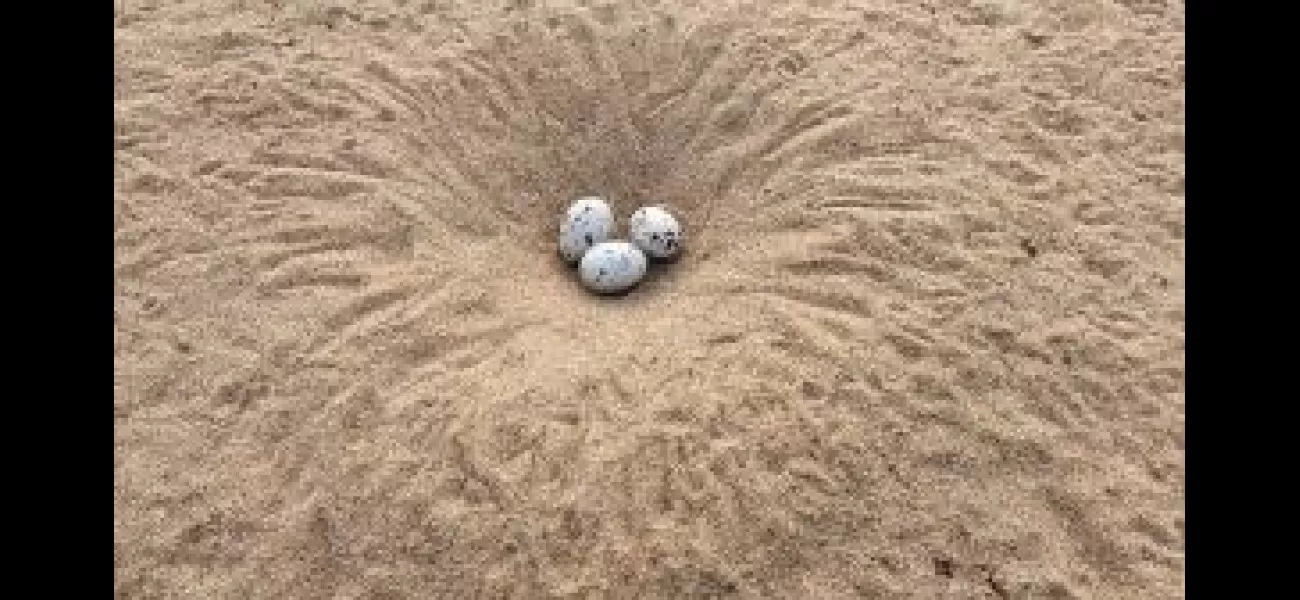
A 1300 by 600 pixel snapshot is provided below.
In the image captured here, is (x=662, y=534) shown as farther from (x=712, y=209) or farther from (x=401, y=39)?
(x=401, y=39)

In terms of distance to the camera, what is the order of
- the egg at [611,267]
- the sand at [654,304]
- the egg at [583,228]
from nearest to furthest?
the sand at [654,304] → the egg at [611,267] → the egg at [583,228]

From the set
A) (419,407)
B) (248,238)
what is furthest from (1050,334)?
(248,238)

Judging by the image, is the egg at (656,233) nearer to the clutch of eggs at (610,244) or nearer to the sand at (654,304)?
the clutch of eggs at (610,244)

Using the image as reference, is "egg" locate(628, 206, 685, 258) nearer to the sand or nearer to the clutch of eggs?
the clutch of eggs

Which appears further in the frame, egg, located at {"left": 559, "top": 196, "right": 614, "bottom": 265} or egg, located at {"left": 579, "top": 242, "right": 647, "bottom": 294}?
egg, located at {"left": 559, "top": 196, "right": 614, "bottom": 265}

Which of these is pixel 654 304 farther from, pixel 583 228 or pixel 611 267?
pixel 583 228

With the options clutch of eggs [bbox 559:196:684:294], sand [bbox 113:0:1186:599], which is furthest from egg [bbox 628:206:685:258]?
sand [bbox 113:0:1186:599]

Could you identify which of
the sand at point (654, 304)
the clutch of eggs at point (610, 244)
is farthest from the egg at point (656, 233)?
the sand at point (654, 304)
